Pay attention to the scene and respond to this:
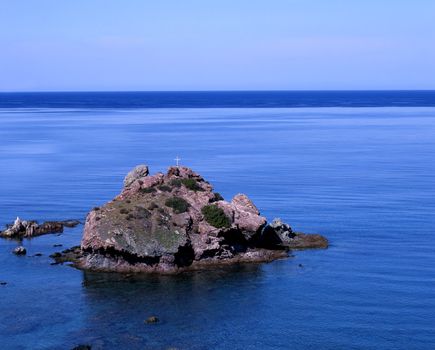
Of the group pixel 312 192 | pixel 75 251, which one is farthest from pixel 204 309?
pixel 312 192

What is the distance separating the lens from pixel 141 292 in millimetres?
76000

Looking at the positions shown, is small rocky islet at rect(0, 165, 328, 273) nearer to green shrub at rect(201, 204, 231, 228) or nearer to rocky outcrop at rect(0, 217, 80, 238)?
green shrub at rect(201, 204, 231, 228)

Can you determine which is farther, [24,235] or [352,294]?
[24,235]

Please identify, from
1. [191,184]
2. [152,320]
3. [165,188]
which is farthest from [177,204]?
[152,320]

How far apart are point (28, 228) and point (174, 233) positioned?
2665 cm

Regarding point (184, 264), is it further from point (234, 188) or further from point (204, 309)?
point (234, 188)

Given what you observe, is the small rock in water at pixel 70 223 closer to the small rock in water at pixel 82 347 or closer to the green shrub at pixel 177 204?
the green shrub at pixel 177 204

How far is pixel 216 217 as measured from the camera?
8806 centimetres

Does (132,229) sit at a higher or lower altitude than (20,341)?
higher

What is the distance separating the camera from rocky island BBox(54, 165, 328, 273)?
83688mm

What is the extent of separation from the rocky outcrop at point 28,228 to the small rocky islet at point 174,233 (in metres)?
11.0


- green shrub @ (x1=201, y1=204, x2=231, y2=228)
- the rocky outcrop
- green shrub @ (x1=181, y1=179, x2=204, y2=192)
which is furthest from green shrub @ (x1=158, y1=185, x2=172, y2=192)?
the rocky outcrop

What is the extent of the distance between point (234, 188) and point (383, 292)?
201ft

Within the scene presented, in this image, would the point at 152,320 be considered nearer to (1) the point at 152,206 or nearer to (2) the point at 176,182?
(1) the point at 152,206
